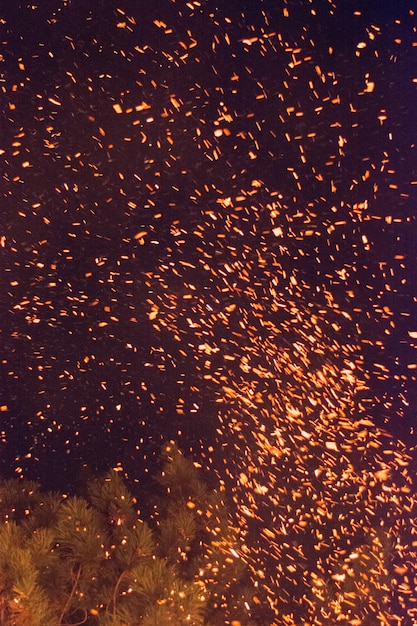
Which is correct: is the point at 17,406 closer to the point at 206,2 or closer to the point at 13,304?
the point at 13,304

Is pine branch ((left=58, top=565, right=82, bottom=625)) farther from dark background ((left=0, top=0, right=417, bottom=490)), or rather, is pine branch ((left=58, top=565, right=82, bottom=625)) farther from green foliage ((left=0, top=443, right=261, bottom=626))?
dark background ((left=0, top=0, right=417, bottom=490))

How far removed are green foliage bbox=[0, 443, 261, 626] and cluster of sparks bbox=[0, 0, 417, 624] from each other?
0.04 meters

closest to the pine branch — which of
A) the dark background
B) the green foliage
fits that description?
the green foliage

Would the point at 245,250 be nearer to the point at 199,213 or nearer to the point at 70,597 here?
the point at 199,213

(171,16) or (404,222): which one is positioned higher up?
(171,16)

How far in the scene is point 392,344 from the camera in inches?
31.6

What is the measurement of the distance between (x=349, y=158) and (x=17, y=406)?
1.99ft

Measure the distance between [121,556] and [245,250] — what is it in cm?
43

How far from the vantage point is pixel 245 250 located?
0.86 meters

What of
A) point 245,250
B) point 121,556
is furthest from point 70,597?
point 245,250

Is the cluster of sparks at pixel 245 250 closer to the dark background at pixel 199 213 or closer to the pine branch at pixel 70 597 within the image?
the dark background at pixel 199 213

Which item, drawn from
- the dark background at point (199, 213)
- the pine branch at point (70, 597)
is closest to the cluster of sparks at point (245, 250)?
the dark background at point (199, 213)


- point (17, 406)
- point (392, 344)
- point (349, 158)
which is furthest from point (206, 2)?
point (17, 406)

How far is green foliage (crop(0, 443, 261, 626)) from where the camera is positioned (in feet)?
2.58
